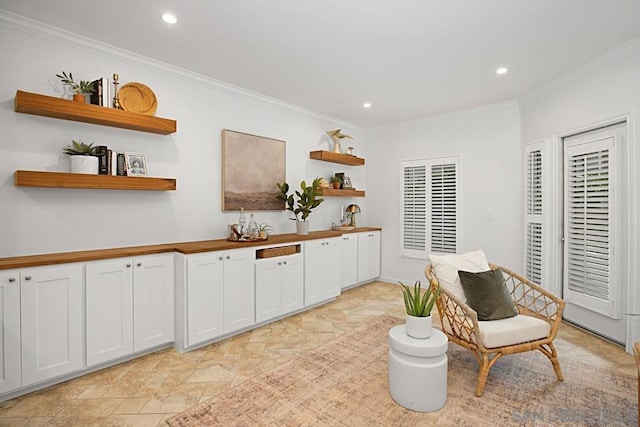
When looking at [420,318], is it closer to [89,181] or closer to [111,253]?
[111,253]

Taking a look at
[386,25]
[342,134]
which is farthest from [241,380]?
[342,134]

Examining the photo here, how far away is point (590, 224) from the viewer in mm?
3275

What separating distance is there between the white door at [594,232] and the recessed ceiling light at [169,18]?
158 inches

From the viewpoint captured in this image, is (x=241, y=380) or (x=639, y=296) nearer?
(x=241, y=380)

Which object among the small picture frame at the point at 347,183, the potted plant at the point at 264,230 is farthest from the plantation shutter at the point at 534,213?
the potted plant at the point at 264,230

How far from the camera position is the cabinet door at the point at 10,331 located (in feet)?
6.96

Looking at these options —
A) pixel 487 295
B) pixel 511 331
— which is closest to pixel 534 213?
pixel 487 295

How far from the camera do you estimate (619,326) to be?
3020mm

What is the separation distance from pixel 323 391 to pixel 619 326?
290 cm

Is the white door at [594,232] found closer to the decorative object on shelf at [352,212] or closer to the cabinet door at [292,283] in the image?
the decorative object on shelf at [352,212]

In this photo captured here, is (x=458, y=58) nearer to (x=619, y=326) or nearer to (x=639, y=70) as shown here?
(x=639, y=70)

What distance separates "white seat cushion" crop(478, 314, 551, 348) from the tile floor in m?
0.81

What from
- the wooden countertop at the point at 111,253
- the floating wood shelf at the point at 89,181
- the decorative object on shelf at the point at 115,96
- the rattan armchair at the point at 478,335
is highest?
the decorative object on shelf at the point at 115,96

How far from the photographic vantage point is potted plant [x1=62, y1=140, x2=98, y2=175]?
2574 millimetres
